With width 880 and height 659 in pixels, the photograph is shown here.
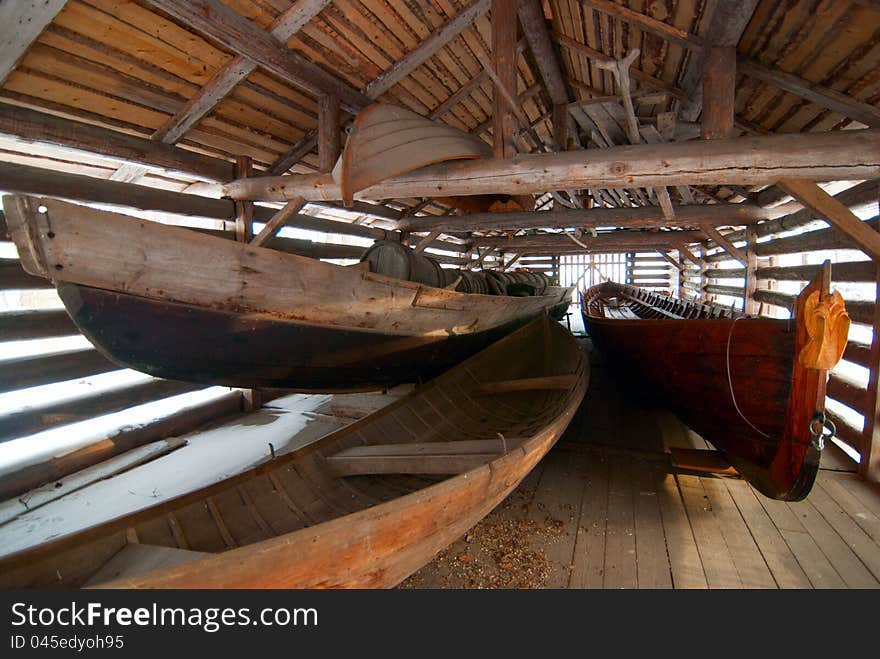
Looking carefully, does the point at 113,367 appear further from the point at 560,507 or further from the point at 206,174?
the point at 560,507

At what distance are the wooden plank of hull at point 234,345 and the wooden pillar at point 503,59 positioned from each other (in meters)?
2.00

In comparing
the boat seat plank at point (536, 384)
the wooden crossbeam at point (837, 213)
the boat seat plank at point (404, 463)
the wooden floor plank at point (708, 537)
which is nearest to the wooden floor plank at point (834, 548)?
the wooden floor plank at point (708, 537)

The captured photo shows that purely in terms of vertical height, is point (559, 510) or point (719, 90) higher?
point (719, 90)

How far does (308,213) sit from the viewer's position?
661cm

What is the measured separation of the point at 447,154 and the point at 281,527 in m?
3.00

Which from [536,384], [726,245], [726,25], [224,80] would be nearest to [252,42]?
[224,80]

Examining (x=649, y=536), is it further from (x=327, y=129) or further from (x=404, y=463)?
(x=327, y=129)

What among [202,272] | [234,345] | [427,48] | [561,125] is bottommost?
[234,345]

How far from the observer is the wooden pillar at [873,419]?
10.4ft

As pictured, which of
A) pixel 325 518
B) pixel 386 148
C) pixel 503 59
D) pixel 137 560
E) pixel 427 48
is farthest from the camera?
pixel 427 48

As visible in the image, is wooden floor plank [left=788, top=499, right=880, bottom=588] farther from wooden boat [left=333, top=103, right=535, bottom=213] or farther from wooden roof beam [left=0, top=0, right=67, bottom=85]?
wooden roof beam [left=0, top=0, right=67, bottom=85]

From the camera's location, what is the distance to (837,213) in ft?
10.1

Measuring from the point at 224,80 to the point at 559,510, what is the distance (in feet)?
14.7

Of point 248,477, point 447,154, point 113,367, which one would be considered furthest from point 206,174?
point 248,477
